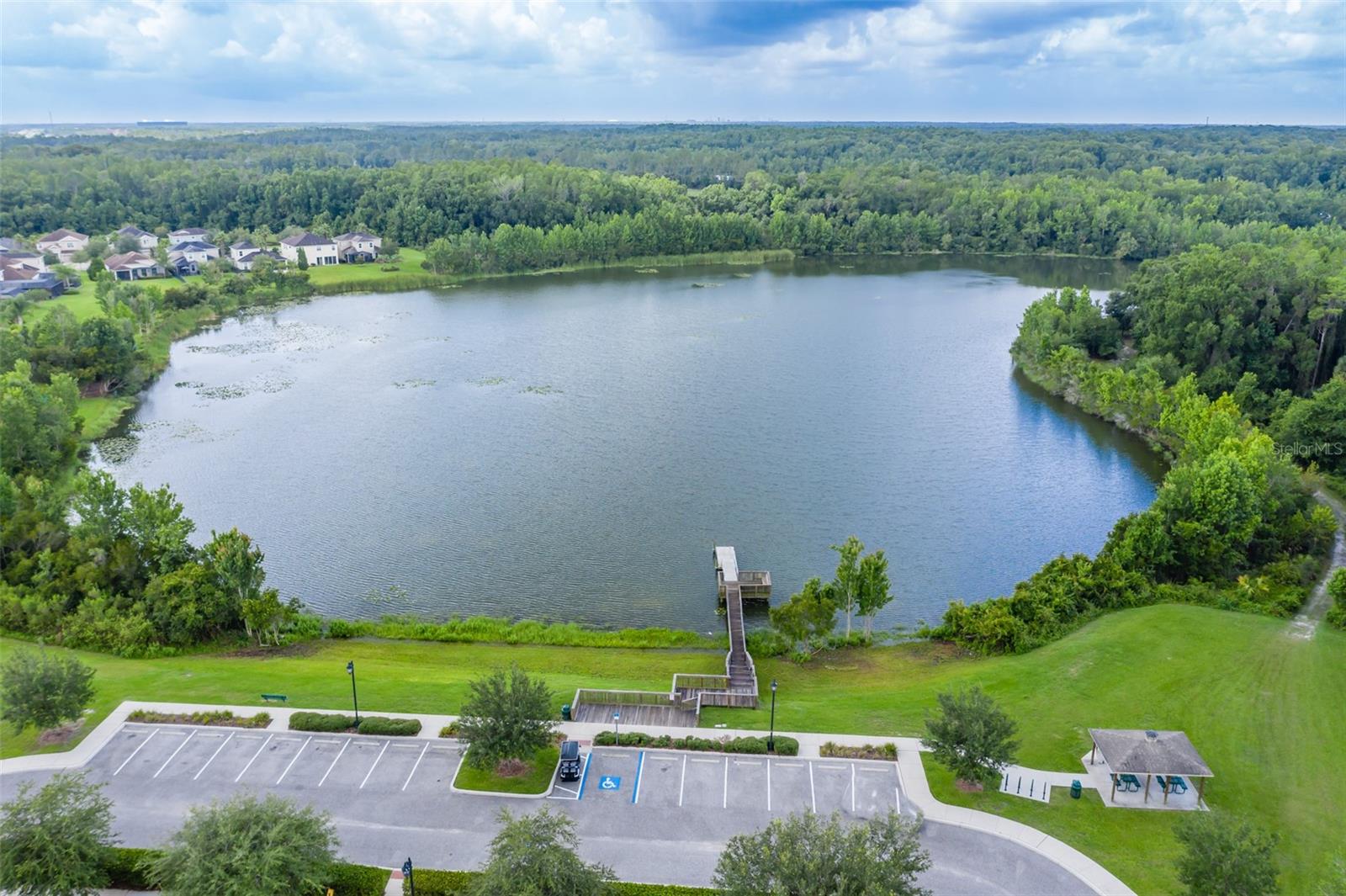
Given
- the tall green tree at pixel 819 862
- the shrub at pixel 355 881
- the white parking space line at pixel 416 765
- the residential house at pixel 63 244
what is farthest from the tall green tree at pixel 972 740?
the residential house at pixel 63 244

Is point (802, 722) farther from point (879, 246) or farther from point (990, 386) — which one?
point (879, 246)

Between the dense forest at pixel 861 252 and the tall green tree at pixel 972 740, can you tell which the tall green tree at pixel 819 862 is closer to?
the tall green tree at pixel 972 740

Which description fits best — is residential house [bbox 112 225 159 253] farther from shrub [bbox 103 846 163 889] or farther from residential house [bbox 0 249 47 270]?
shrub [bbox 103 846 163 889]

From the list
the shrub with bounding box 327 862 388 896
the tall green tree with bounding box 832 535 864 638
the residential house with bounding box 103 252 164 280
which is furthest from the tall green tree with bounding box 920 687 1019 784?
the residential house with bounding box 103 252 164 280

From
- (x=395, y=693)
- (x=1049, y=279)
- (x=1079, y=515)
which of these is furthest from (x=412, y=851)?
(x=1049, y=279)

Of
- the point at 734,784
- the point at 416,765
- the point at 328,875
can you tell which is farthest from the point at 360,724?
the point at 734,784

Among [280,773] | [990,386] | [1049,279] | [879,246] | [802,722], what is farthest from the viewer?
[879,246]
